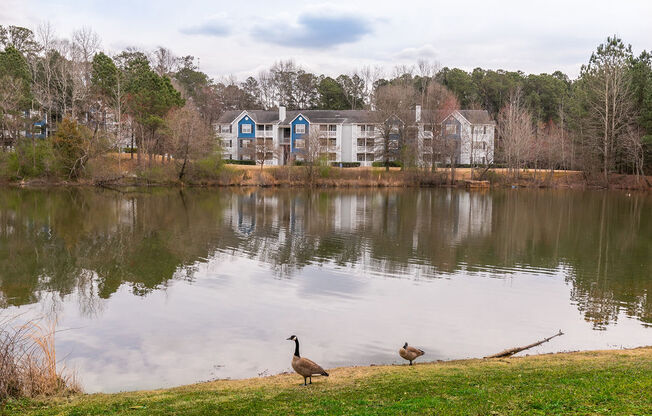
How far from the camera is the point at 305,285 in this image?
62.6 ft

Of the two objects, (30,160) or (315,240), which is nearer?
(315,240)

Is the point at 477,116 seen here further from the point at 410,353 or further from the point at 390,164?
the point at 410,353

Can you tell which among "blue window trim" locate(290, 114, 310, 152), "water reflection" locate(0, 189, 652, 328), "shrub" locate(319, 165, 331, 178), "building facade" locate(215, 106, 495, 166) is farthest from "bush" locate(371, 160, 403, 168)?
"water reflection" locate(0, 189, 652, 328)

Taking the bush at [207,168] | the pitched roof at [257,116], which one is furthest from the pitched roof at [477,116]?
the bush at [207,168]

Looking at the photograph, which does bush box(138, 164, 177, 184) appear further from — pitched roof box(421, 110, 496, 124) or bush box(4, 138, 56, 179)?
pitched roof box(421, 110, 496, 124)

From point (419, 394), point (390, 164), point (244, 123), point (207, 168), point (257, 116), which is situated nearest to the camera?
point (419, 394)

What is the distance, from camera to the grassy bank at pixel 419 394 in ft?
24.5

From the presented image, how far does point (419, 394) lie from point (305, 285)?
35.5 ft

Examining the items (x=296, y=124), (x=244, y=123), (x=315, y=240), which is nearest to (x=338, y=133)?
(x=296, y=124)

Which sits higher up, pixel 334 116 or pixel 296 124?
pixel 334 116

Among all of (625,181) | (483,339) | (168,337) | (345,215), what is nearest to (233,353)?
(168,337)

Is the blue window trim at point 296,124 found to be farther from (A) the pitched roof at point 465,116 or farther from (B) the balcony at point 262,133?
(A) the pitched roof at point 465,116

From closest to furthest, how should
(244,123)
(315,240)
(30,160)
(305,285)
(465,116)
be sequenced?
1. (305,285)
2. (315,240)
3. (30,160)
4. (465,116)
5. (244,123)

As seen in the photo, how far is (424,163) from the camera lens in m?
72.2
